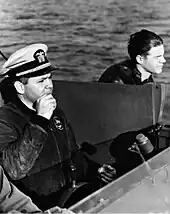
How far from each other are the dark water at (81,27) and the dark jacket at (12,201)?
2414 mm

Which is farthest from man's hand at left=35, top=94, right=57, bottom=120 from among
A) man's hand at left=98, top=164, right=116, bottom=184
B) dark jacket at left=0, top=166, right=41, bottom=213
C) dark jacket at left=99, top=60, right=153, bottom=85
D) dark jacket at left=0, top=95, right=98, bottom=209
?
dark jacket at left=99, top=60, right=153, bottom=85

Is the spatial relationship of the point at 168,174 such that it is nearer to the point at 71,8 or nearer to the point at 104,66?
the point at 104,66

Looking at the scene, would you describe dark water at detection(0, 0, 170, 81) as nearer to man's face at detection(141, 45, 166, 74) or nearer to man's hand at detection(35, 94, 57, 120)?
man's face at detection(141, 45, 166, 74)

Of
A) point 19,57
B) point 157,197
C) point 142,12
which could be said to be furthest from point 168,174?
point 142,12

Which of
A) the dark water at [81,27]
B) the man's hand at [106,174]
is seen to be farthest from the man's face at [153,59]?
the man's hand at [106,174]

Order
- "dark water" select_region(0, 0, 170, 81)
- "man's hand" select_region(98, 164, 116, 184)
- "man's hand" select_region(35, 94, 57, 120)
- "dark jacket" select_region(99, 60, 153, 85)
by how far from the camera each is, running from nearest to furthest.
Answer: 1. "man's hand" select_region(98, 164, 116, 184)
2. "man's hand" select_region(35, 94, 57, 120)
3. "dark jacket" select_region(99, 60, 153, 85)
4. "dark water" select_region(0, 0, 170, 81)

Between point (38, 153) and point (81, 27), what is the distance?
2163 millimetres

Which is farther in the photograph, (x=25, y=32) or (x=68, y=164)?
(x=25, y=32)

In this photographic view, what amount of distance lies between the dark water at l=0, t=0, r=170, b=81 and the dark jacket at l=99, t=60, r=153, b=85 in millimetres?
658

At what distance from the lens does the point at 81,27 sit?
374 centimetres

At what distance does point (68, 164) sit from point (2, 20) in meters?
2.41

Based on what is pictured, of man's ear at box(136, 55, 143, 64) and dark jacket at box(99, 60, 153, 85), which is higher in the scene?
man's ear at box(136, 55, 143, 64)

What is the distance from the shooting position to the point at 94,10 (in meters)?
3.66

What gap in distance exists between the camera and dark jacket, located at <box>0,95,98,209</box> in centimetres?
172
